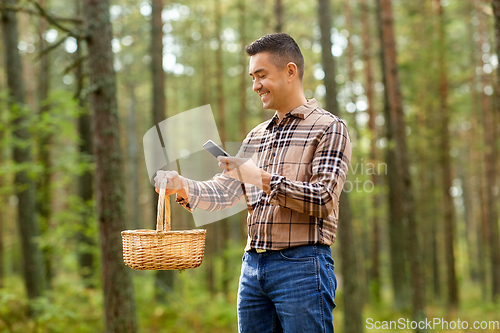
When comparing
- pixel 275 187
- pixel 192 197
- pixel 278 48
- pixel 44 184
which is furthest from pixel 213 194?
pixel 44 184

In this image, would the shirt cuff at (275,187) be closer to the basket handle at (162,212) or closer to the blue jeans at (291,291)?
the blue jeans at (291,291)

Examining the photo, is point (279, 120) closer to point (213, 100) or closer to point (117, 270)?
point (117, 270)

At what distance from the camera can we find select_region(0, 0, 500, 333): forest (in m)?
4.50

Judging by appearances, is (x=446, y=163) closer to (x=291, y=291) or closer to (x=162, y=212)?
(x=291, y=291)

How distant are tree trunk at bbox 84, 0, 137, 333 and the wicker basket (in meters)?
2.44

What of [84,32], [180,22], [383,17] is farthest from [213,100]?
[84,32]

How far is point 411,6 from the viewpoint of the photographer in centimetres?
1250

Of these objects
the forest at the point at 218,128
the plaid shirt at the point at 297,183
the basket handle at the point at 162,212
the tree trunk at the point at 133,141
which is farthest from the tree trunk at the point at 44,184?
the tree trunk at the point at 133,141

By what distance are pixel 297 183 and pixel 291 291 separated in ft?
1.59

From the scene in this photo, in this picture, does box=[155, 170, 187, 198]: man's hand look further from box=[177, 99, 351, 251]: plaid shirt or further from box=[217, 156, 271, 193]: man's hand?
box=[217, 156, 271, 193]: man's hand

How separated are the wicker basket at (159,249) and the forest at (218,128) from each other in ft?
8.17

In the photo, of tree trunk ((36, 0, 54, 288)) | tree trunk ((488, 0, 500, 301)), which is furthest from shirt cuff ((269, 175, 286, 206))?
tree trunk ((488, 0, 500, 301))

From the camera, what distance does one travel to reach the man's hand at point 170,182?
196 cm

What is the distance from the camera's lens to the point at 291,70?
200 centimetres
